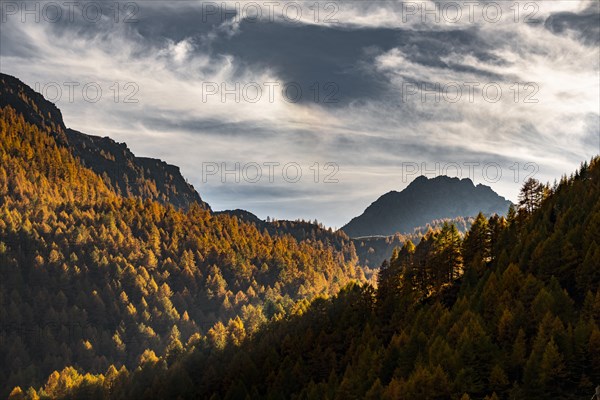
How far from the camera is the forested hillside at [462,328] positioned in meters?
66.3

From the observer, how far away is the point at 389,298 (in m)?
121

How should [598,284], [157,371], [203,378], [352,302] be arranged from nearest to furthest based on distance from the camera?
[598,284]
[352,302]
[203,378]
[157,371]

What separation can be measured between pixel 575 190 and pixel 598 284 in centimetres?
5614

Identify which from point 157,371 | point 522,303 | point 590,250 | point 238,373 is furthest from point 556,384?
point 157,371

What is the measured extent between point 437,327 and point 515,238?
133 feet

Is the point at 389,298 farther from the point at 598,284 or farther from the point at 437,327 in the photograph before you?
the point at 598,284

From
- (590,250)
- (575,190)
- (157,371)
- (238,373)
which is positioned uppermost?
(575,190)

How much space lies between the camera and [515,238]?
380ft

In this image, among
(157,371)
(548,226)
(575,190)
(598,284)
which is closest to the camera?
(598,284)

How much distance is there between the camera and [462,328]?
80.1 meters

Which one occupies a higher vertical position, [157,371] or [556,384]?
[556,384]

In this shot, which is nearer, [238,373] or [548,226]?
[548,226]

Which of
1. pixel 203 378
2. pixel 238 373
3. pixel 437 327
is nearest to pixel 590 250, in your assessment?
pixel 437 327

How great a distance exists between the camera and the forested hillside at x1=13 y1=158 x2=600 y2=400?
66.3m
